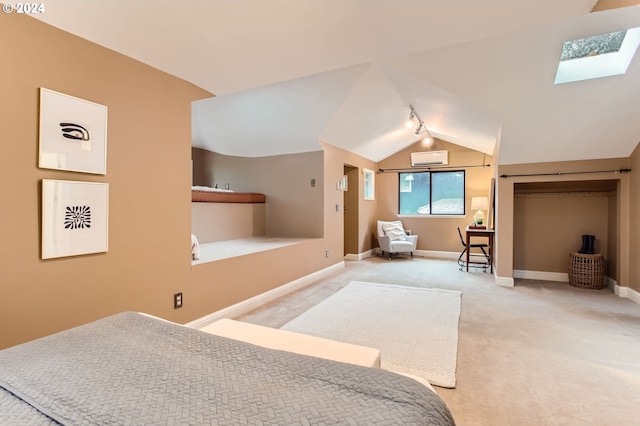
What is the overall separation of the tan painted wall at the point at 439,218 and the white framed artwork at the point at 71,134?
6.14 meters

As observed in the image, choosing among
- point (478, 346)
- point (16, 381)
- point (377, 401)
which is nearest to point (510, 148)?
point (478, 346)

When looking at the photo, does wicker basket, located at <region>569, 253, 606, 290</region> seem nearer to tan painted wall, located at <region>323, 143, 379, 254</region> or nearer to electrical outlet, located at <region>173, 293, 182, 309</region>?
tan painted wall, located at <region>323, 143, 379, 254</region>

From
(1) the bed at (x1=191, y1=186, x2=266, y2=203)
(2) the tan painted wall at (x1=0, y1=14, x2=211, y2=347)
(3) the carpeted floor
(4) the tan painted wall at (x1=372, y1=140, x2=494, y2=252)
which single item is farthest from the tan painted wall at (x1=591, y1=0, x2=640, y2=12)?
(4) the tan painted wall at (x1=372, y1=140, x2=494, y2=252)

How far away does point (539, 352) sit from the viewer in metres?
2.35

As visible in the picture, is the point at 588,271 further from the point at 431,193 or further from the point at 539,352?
the point at 431,193

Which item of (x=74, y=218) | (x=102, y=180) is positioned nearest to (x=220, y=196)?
(x=102, y=180)

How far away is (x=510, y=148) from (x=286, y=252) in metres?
3.30

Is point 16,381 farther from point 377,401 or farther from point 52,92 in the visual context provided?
point 52,92

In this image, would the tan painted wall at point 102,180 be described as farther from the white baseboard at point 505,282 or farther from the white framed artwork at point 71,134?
the white baseboard at point 505,282

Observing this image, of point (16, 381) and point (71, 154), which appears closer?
point (16, 381)

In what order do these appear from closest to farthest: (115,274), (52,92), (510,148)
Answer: (52,92)
(115,274)
(510,148)

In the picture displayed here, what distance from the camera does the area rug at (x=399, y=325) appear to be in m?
2.19

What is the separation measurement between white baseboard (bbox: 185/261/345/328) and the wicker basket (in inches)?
141

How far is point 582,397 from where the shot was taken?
1797 mm
